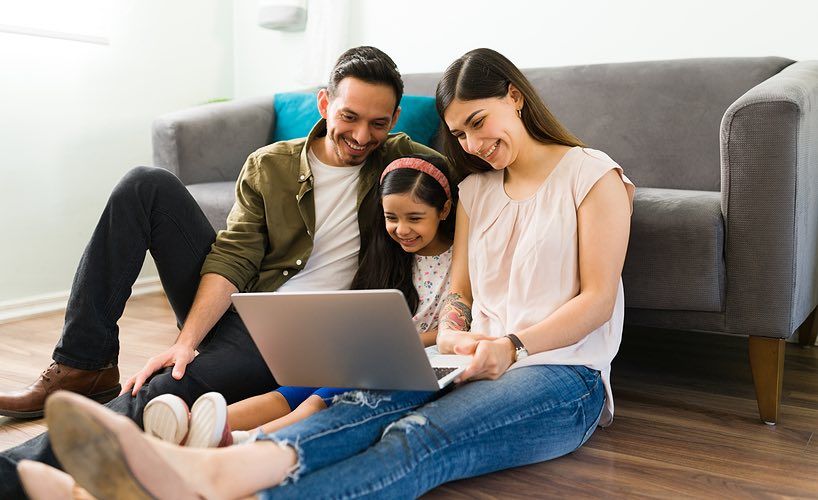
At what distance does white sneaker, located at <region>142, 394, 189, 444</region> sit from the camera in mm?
1146

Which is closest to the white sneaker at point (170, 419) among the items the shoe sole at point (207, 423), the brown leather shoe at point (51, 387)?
the shoe sole at point (207, 423)

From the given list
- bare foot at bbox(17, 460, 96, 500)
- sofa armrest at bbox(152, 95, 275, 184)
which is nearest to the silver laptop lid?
bare foot at bbox(17, 460, 96, 500)

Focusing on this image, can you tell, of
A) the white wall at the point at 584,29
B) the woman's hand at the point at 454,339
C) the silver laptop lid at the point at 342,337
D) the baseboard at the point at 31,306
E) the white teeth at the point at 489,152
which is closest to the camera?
the silver laptop lid at the point at 342,337

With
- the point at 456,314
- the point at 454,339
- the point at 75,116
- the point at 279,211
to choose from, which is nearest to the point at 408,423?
the point at 454,339

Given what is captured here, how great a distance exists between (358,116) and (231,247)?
36 cm

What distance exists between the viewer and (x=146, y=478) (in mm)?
901

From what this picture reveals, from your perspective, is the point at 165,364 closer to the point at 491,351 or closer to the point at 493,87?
the point at 491,351

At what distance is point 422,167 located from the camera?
1591mm

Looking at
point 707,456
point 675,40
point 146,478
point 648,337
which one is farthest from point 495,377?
point 675,40

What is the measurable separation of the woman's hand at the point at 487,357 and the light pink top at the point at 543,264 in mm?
43

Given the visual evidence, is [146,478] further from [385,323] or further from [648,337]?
[648,337]

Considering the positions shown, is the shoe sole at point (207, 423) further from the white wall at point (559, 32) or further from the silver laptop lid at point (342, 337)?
the white wall at point (559, 32)

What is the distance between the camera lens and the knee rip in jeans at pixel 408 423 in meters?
1.13

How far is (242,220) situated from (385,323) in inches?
25.6
